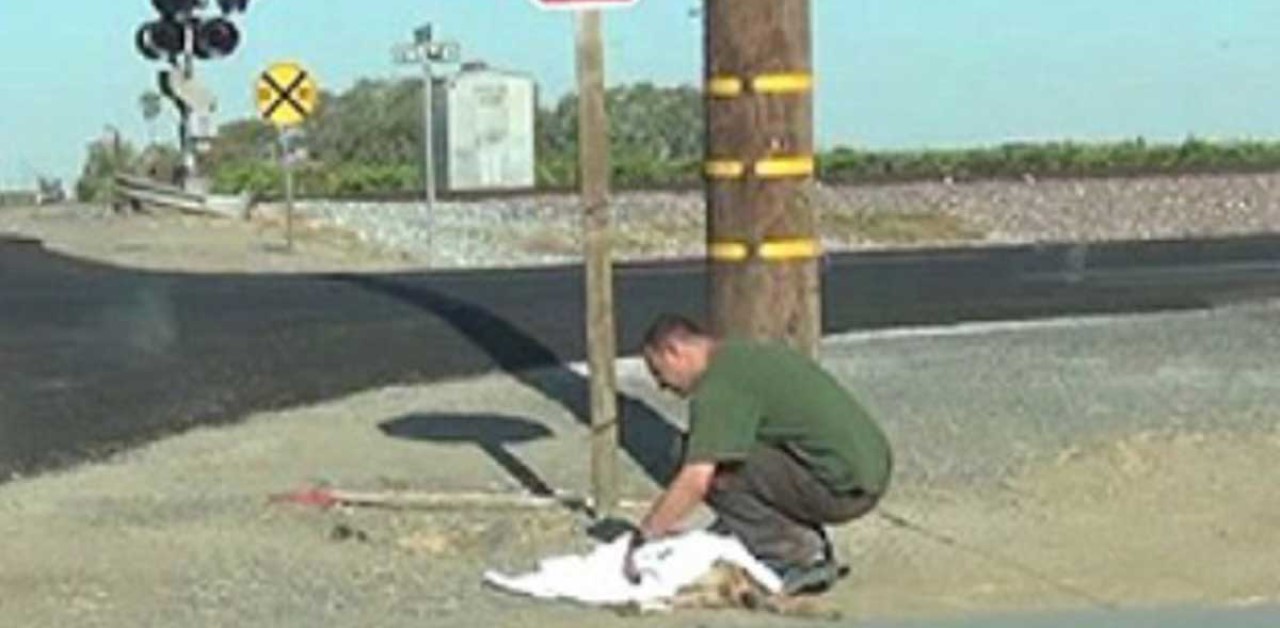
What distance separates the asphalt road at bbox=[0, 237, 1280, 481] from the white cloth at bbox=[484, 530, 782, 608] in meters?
3.93

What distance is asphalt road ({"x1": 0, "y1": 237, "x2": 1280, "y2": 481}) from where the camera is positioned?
1642 cm

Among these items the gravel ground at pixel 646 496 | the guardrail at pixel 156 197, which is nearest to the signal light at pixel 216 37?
the guardrail at pixel 156 197

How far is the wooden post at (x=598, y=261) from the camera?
1238cm

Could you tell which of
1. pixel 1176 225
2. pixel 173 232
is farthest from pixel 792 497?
pixel 1176 225

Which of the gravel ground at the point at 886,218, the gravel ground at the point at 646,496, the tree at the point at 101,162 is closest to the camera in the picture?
the gravel ground at the point at 646,496

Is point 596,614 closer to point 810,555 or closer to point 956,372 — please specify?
point 810,555

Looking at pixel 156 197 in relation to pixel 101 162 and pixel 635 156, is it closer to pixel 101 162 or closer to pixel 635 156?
pixel 635 156

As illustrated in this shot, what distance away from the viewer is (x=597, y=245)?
41.1ft

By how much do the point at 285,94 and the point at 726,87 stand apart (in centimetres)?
3053

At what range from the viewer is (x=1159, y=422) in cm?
1549

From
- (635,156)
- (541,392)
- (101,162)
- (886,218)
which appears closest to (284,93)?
(886,218)

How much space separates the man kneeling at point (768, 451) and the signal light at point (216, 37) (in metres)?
37.0

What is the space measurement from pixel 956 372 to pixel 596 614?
696cm

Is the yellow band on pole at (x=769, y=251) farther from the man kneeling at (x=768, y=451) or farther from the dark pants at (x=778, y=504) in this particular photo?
the dark pants at (x=778, y=504)
